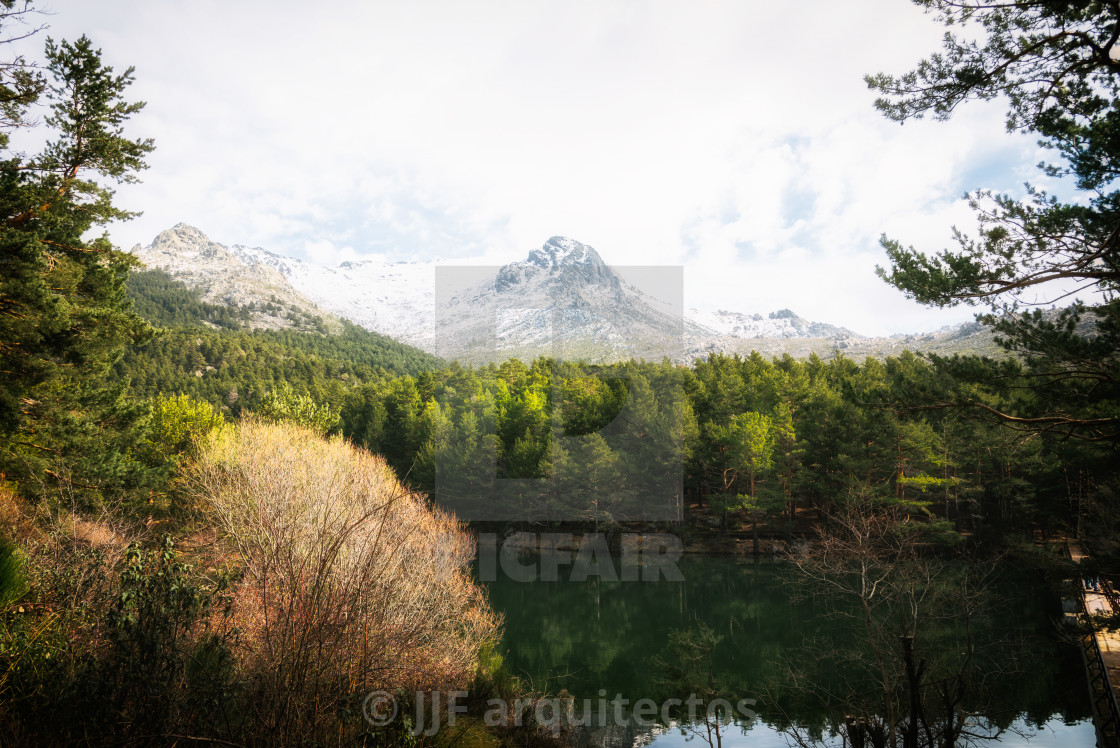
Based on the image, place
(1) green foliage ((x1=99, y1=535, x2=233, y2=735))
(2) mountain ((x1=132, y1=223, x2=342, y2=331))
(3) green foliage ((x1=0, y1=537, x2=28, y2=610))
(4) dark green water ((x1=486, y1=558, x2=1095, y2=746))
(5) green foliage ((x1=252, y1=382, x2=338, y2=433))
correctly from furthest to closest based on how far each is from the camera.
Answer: (2) mountain ((x1=132, y1=223, x2=342, y2=331))
(5) green foliage ((x1=252, y1=382, x2=338, y2=433))
(4) dark green water ((x1=486, y1=558, x2=1095, y2=746))
(1) green foliage ((x1=99, y1=535, x2=233, y2=735))
(3) green foliage ((x1=0, y1=537, x2=28, y2=610))

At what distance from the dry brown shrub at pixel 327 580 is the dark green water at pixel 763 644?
11.3 ft

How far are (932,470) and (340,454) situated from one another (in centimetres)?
2665

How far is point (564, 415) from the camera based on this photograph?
1496 inches

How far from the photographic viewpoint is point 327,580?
180 inches

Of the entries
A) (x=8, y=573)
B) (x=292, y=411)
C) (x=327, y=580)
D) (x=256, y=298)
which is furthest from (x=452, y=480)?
(x=256, y=298)

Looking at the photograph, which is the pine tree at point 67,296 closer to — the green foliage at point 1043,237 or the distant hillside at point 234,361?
the green foliage at point 1043,237

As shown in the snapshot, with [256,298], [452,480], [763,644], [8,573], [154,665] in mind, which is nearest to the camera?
[8,573]

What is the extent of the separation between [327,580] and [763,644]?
19.2 metres

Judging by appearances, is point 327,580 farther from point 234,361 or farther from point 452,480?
point 234,361

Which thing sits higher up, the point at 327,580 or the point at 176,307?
the point at 176,307

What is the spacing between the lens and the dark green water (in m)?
14.2

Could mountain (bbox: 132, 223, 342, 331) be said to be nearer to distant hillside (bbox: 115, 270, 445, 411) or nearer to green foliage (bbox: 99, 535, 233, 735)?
distant hillside (bbox: 115, 270, 445, 411)

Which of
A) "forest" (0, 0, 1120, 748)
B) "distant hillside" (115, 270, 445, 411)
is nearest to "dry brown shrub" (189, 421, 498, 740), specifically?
"forest" (0, 0, 1120, 748)

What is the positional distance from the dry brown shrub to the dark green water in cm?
346
